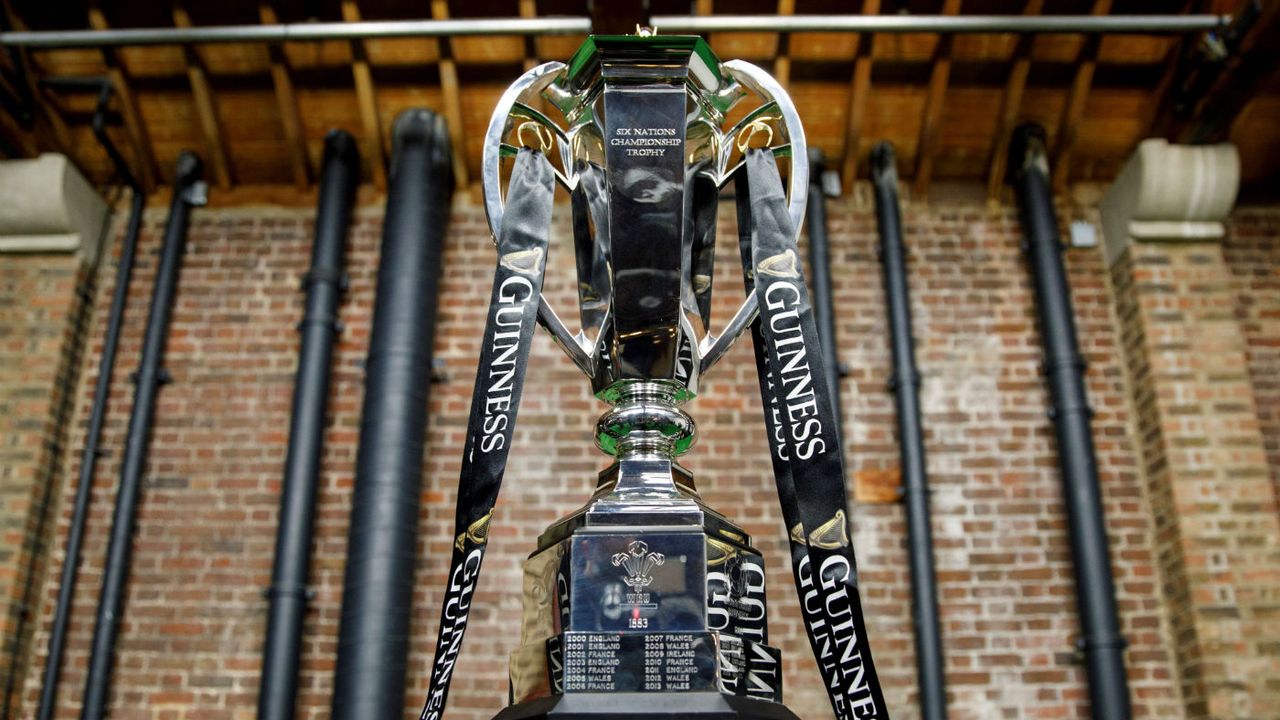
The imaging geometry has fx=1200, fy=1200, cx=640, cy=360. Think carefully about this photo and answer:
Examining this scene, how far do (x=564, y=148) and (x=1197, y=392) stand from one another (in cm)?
317

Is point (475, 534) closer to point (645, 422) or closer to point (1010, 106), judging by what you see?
point (645, 422)

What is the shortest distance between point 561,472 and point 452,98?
156cm

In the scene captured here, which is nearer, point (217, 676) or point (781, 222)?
point (781, 222)

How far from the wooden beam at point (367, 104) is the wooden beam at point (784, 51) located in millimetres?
1620

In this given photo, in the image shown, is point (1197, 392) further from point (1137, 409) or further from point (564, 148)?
point (564, 148)

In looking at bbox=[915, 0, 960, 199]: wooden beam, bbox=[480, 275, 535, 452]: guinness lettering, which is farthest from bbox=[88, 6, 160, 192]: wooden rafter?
bbox=[915, 0, 960, 199]: wooden beam

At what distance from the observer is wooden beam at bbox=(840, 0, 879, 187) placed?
4680mm

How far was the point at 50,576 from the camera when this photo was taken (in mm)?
4621

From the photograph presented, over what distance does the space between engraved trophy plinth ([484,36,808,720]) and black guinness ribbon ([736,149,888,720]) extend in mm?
74

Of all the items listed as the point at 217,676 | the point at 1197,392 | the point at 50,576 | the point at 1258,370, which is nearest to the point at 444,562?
the point at 217,676

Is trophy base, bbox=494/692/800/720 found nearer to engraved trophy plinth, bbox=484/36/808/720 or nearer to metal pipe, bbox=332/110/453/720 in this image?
engraved trophy plinth, bbox=484/36/808/720

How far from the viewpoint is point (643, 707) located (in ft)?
6.54

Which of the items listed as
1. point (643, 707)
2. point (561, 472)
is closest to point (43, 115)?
point (561, 472)

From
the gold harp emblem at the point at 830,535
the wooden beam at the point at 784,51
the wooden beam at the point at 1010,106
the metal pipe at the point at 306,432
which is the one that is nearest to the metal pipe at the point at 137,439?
the metal pipe at the point at 306,432
